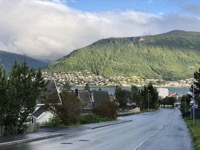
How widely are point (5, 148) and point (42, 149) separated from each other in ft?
6.13

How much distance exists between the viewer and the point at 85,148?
72.1 feet

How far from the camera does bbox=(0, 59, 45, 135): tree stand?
29.8 metres

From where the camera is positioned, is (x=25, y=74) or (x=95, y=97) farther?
(x=95, y=97)

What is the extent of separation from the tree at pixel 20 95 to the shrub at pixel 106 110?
95.4 feet

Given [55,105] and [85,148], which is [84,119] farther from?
[85,148]

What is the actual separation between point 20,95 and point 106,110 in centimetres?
3275

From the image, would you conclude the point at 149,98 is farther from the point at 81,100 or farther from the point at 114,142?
the point at 114,142

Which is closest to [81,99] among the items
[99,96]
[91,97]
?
[91,97]

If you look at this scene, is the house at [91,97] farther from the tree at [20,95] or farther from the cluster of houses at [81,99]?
the tree at [20,95]

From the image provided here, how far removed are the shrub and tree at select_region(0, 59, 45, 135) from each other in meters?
29.1

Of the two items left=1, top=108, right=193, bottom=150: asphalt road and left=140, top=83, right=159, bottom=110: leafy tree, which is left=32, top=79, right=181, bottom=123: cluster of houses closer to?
left=1, top=108, right=193, bottom=150: asphalt road

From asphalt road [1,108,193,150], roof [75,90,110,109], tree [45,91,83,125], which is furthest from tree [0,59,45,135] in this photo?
roof [75,90,110,109]

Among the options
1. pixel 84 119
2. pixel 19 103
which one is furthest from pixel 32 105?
pixel 84 119

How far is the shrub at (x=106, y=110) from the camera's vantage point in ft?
206
